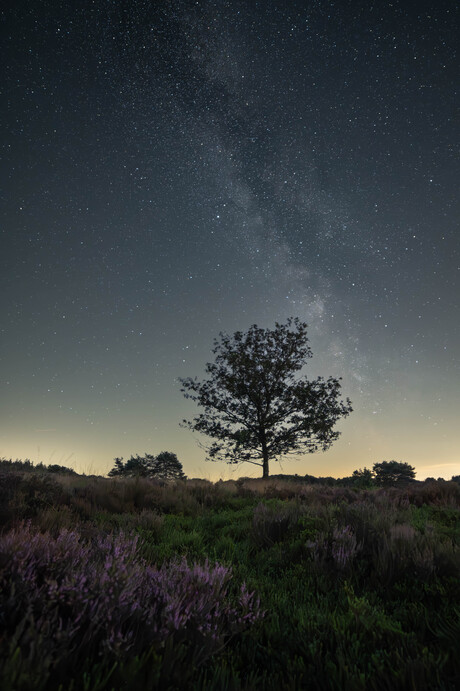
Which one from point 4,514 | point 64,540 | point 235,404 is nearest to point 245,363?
point 235,404

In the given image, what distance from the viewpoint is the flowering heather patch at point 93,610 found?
5.08 ft

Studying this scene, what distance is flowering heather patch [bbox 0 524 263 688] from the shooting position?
5.08 feet

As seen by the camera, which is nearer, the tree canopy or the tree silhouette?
the tree silhouette

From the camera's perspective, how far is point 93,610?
176 cm

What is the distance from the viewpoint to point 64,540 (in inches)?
105

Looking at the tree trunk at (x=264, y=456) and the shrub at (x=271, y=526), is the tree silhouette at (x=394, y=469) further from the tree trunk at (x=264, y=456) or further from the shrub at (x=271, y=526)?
the shrub at (x=271, y=526)

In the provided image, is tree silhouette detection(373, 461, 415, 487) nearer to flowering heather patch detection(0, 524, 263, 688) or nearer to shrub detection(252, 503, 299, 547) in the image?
shrub detection(252, 503, 299, 547)

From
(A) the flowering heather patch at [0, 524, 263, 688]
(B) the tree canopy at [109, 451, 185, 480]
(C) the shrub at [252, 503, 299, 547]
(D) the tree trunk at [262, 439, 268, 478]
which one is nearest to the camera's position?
(A) the flowering heather patch at [0, 524, 263, 688]

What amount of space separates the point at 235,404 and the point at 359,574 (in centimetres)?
1770

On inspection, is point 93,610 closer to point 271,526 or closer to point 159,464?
point 271,526

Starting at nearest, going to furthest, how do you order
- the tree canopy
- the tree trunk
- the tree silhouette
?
1. the tree trunk
2. the tree silhouette
3. the tree canopy

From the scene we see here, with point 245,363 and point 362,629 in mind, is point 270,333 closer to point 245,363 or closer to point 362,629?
point 245,363

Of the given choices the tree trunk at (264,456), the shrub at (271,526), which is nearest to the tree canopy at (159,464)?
the tree trunk at (264,456)

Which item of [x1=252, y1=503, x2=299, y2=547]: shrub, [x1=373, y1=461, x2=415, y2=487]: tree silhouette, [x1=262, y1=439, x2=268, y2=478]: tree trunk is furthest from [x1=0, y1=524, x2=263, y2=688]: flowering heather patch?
[x1=373, y1=461, x2=415, y2=487]: tree silhouette
